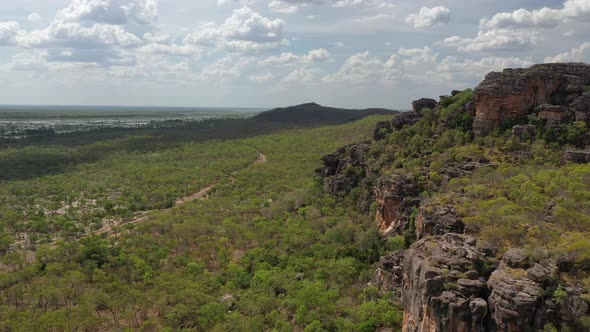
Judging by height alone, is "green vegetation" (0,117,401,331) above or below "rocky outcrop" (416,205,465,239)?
below

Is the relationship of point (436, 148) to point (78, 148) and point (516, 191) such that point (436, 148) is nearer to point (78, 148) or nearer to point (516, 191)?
point (516, 191)

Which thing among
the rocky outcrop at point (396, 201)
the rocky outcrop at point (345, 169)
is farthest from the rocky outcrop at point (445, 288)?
the rocky outcrop at point (345, 169)

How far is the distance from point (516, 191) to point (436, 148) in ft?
67.4

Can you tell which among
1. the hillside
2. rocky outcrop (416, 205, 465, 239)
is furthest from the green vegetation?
rocky outcrop (416, 205, 465, 239)

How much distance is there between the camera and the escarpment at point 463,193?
2311cm

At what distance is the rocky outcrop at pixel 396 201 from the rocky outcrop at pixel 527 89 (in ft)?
48.3

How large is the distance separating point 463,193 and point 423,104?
126ft

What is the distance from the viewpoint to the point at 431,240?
30734 mm

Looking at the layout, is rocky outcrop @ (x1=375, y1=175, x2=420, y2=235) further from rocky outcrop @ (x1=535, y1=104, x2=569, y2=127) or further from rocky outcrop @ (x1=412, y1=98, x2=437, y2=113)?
rocky outcrop @ (x1=412, y1=98, x2=437, y2=113)

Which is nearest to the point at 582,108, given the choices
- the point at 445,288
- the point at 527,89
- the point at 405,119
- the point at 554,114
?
the point at 554,114

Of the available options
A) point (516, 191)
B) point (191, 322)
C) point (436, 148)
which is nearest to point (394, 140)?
point (436, 148)

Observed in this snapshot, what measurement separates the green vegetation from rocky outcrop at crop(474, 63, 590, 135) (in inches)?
863

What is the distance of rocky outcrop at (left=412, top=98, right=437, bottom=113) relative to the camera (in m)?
75.2

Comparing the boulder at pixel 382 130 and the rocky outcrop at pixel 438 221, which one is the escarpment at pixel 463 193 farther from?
the boulder at pixel 382 130
